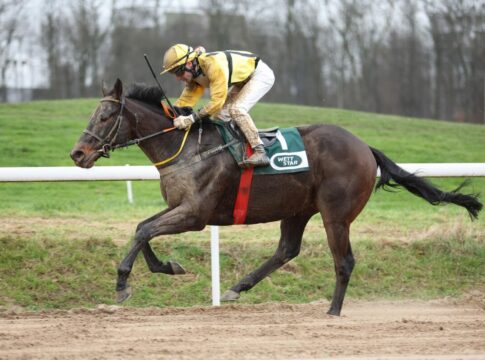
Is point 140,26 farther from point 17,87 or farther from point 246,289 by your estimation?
point 246,289

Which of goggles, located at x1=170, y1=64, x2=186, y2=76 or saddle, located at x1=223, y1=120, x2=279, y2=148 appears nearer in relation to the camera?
goggles, located at x1=170, y1=64, x2=186, y2=76

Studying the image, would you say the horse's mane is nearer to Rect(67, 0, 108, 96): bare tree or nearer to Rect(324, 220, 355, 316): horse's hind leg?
Rect(324, 220, 355, 316): horse's hind leg

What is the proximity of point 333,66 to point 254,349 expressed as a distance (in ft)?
113

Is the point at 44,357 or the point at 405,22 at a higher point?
the point at 44,357

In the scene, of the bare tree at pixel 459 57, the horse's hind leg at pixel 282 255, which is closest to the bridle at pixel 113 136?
the horse's hind leg at pixel 282 255

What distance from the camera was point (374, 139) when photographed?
20.0m

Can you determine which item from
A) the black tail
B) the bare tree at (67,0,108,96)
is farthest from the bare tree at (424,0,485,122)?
the black tail

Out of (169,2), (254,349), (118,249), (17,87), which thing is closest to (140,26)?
(169,2)

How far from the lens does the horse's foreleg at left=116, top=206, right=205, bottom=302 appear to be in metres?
6.55

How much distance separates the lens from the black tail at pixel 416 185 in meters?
7.62

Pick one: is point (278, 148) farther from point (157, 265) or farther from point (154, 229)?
point (157, 265)

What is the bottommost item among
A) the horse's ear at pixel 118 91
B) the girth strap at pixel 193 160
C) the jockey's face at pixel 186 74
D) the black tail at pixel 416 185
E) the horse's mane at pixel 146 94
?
the black tail at pixel 416 185

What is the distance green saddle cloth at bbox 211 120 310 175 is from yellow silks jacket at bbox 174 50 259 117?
1.00 feet

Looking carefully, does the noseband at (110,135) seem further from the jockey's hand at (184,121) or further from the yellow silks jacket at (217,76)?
the yellow silks jacket at (217,76)
